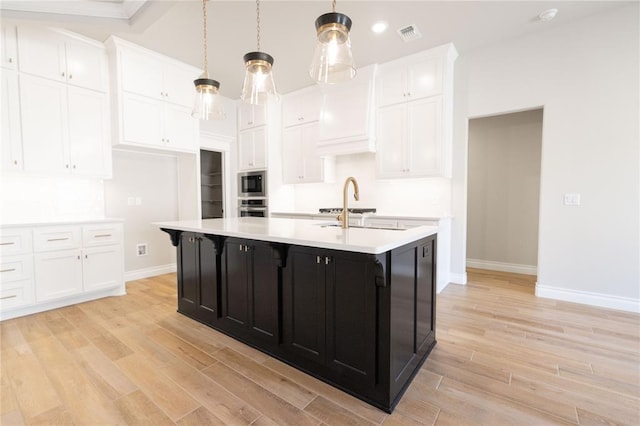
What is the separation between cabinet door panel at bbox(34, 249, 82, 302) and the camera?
9.78 ft

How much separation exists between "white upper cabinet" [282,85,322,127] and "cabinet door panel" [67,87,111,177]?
8.51 feet

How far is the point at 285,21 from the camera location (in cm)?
307

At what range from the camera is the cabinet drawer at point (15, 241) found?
276cm

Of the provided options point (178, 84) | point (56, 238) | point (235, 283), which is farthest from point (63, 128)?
point (235, 283)

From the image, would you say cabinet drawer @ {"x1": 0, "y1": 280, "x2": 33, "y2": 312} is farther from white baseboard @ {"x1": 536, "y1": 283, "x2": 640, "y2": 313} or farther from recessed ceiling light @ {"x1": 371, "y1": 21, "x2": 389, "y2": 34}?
white baseboard @ {"x1": 536, "y1": 283, "x2": 640, "y2": 313}

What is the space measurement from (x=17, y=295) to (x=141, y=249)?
4.99ft

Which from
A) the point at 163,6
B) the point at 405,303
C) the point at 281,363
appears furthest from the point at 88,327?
Result: the point at 163,6

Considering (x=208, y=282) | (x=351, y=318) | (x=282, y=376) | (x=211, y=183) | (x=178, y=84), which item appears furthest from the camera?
(x=211, y=183)

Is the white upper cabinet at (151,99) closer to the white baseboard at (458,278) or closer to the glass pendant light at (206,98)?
the glass pendant light at (206,98)

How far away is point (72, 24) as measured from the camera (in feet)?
9.91

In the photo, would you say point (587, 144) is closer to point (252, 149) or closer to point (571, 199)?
point (571, 199)

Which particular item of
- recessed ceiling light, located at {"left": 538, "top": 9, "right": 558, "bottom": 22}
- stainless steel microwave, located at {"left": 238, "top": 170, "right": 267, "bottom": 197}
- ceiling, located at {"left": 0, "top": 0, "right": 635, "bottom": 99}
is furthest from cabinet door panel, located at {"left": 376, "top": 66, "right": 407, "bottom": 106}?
stainless steel microwave, located at {"left": 238, "top": 170, "right": 267, "bottom": 197}

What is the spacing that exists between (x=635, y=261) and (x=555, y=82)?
2.06m

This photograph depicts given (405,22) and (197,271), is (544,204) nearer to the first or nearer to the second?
(405,22)
